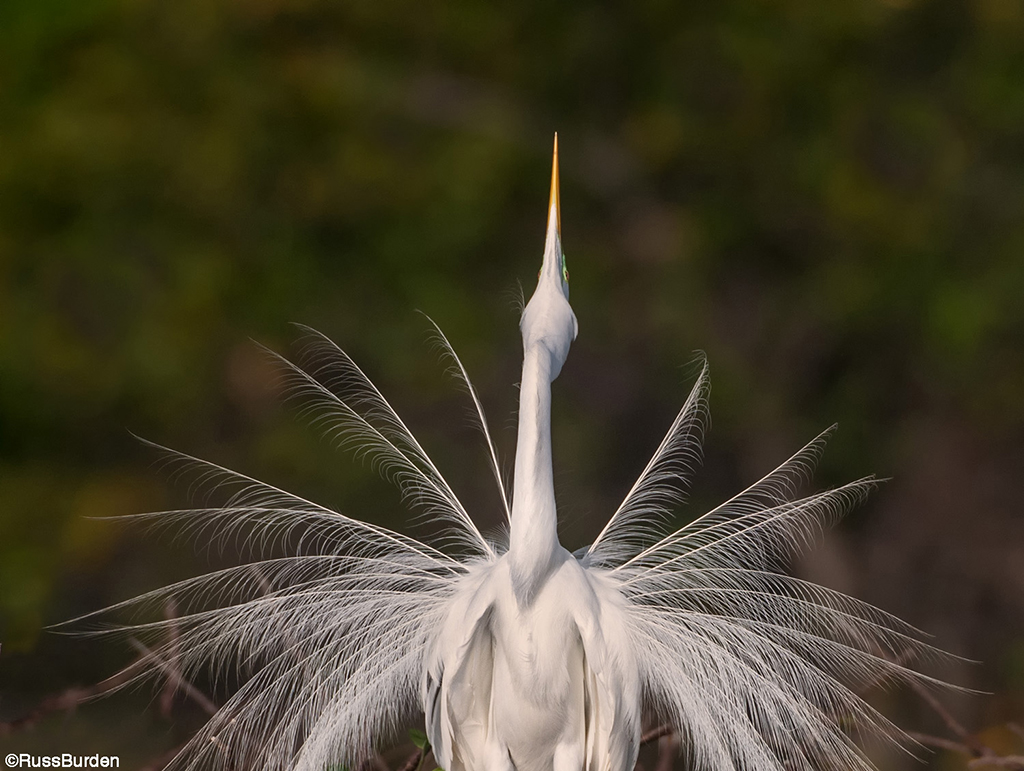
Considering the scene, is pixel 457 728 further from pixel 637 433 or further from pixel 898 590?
pixel 898 590

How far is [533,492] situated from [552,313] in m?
0.22

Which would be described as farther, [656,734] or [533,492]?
[656,734]

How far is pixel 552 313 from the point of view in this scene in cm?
139

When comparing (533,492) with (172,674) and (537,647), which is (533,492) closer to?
(537,647)

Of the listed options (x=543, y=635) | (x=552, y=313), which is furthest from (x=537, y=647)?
(x=552, y=313)

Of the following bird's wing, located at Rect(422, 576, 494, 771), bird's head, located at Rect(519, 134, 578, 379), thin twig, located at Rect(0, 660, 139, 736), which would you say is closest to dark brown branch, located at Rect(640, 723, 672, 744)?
bird's wing, located at Rect(422, 576, 494, 771)

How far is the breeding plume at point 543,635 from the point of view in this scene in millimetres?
1348

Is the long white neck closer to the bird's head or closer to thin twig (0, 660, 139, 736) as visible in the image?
the bird's head

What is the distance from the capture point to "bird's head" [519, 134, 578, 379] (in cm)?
137

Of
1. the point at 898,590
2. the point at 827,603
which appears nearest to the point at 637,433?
the point at 898,590

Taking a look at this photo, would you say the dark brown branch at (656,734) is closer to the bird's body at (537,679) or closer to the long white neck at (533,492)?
the bird's body at (537,679)

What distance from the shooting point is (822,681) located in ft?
4.81

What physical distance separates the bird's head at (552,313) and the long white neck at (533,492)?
1.0 inches

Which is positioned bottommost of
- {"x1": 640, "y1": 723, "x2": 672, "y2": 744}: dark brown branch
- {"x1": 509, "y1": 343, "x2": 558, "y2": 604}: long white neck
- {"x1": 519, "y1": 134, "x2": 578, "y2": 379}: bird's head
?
{"x1": 640, "y1": 723, "x2": 672, "y2": 744}: dark brown branch
